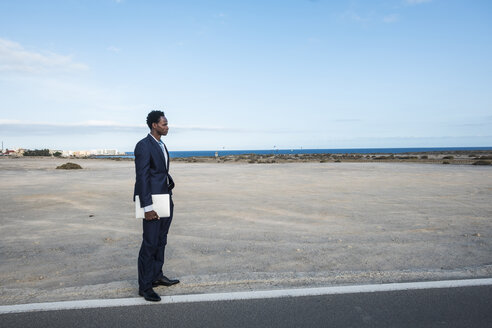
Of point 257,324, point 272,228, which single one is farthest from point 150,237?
point 272,228

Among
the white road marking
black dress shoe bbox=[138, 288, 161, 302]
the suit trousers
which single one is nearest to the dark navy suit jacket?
the suit trousers

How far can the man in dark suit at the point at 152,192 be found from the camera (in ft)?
11.9

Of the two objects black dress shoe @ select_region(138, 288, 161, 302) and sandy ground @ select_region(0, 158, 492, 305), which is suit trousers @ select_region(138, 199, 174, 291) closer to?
black dress shoe @ select_region(138, 288, 161, 302)

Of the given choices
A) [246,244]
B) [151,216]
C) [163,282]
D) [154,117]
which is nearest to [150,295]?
[163,282]

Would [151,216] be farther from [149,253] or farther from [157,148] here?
[157,148]

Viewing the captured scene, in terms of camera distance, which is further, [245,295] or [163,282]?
[163,282]

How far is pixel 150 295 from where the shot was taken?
3562mm

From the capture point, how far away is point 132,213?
8.73m

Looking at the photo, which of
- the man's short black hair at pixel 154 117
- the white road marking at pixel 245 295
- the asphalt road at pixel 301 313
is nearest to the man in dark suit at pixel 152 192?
the man's short black hair at pixel 154 117

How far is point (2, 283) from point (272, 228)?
181 inches

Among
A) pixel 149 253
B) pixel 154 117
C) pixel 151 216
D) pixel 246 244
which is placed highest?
pixel 154 117

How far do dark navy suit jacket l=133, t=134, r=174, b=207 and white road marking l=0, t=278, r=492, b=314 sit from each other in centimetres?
104

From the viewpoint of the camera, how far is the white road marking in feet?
11.1

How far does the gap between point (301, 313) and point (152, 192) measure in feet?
6.53
